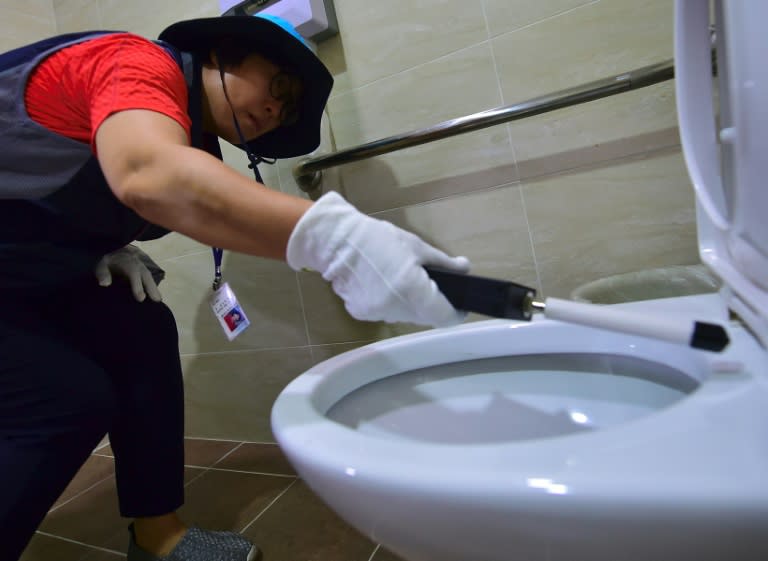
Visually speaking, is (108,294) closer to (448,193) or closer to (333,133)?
(333,133)

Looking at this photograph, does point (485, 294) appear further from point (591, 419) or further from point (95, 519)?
point (95, 519)

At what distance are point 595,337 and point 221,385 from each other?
1.08 m

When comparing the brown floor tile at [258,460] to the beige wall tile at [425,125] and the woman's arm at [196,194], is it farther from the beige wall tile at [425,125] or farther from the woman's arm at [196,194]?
the woman's arm at [196,194]

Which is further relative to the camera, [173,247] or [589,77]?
[173,247]

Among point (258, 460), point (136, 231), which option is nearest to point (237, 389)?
point (258, 460)

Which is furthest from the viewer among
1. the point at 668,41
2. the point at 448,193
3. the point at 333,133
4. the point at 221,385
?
the point at 221,385

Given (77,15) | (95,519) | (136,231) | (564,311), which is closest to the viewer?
(564,311)

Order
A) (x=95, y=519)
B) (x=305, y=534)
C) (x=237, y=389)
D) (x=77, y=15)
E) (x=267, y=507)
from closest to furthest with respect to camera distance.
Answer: (x=305, y=534)
(x=267, y=507)
(x=95, y=519)
(x=237, y=389)
(x=77, y=15)

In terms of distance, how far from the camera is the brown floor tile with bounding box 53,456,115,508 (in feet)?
3.93

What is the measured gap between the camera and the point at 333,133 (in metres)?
0.98

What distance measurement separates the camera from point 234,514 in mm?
922

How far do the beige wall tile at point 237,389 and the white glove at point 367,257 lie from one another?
0.74 metres

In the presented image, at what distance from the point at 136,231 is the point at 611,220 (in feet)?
2.64

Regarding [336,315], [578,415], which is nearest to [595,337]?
[578,415]
